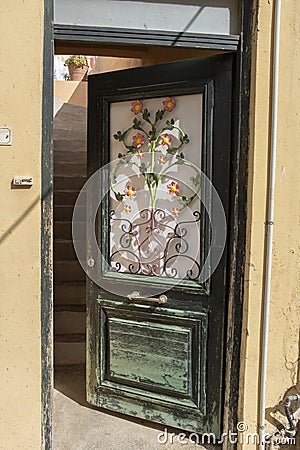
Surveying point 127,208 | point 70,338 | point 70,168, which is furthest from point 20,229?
point 70,168

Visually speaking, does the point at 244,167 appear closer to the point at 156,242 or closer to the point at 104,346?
the point at 156,242

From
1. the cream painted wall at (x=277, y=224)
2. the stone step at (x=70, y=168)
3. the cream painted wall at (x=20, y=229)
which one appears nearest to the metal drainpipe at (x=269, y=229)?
the cream painted wall at (x=277, y=224)

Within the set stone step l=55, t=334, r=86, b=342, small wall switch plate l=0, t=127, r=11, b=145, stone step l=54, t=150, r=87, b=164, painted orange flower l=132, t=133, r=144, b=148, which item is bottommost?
stone step l=55, t=334, r=86, b=342

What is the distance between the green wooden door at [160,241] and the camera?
8.20 ft

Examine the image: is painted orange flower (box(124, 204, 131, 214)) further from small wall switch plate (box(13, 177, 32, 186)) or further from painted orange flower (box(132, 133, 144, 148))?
small wall switch plate (box(13, 177, 32, 186))

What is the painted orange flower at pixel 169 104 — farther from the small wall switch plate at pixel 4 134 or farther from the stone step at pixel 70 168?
the stone step at pixel 70 168

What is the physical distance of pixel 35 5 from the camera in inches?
84.4

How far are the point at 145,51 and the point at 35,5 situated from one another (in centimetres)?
187

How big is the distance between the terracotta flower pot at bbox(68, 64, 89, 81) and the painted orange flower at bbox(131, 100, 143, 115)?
209 inches

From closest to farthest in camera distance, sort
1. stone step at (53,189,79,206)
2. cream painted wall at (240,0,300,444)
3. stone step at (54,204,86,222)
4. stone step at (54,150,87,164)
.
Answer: cream painted wall at (240,0,300,444)
stone step at (54,204,86,222)
stone step at (53,189,79,206)
stone step at (54,150,87,164)

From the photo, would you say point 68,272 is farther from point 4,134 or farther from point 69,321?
point 4,134

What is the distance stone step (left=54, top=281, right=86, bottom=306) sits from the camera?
3883 millimetres

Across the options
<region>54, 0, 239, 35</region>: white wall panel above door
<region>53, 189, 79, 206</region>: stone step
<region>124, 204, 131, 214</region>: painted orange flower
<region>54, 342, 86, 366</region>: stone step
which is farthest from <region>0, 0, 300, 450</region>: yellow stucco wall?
<region>53, 189, 79, 206</region>: stone step

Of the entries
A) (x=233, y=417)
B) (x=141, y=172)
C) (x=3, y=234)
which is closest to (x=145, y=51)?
(x=141, y=172)
